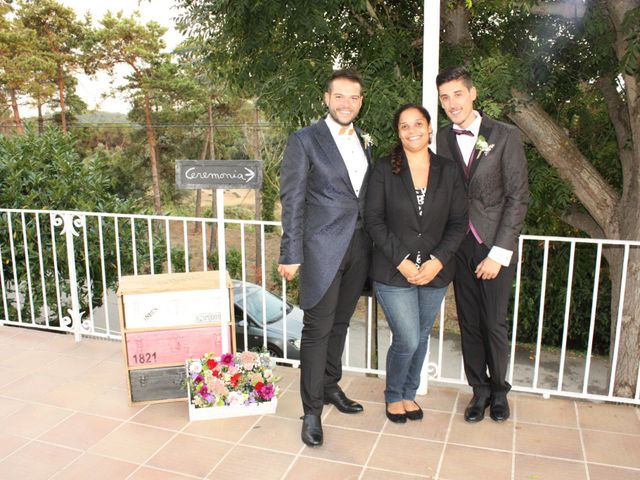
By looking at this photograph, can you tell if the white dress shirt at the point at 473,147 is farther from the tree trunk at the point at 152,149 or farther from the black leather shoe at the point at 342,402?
the tree trunk at the point at 152,149

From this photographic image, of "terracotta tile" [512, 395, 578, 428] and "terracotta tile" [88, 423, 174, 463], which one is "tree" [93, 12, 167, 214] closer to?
"terracotta tile" [88, 423, 174, 463]

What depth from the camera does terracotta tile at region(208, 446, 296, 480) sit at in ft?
7.93

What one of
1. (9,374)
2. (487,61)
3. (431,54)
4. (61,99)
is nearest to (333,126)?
(431,54)

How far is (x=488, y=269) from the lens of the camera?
259cm

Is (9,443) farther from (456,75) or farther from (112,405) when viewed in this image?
(456,75)

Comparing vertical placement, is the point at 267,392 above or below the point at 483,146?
below

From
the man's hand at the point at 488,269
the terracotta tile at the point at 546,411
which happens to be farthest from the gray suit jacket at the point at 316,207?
the terracotta tile at the point at 546,411

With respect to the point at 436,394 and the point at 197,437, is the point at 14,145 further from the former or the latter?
the point at 436,394

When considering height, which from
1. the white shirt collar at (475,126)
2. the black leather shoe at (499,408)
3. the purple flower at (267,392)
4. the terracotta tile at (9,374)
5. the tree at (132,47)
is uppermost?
the tree at (132,47)

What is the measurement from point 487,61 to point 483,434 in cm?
378

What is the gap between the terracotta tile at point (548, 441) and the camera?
101 inches

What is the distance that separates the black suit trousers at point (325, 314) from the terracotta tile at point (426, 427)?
1.27 ft

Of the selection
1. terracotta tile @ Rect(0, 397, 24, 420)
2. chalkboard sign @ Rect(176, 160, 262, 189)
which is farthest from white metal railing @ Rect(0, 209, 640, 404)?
chalkboard sign @ Rect(176, 160, 262, 189)

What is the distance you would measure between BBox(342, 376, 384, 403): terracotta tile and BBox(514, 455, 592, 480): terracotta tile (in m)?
0.80
